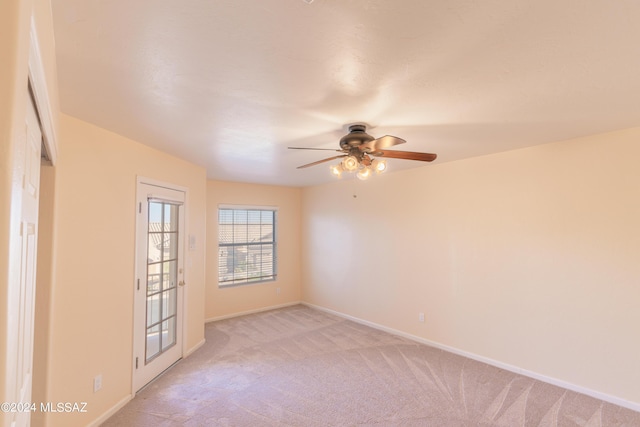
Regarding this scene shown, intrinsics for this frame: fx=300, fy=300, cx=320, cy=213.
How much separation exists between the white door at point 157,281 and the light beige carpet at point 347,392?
256mm

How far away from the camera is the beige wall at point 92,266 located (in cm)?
224

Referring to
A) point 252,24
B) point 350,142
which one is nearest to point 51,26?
point 252,24

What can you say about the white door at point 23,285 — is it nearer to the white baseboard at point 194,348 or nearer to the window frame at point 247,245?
the white baseboard at point 194,348

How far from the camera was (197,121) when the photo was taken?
2.41 m

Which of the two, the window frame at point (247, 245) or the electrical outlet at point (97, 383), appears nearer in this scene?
the electrical outlet at point (97, 383)

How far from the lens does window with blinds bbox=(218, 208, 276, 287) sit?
5.46 m

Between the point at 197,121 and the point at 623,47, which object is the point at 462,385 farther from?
the point at 197,121

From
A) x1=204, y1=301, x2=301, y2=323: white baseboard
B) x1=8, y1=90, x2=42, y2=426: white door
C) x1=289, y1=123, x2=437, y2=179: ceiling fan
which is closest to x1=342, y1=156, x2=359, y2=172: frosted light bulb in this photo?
x1=289, y1=123, x2=437, y2=179: ceiling fan

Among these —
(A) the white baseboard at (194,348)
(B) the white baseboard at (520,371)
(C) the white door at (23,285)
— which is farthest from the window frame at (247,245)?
(C) the white door at (23,285)

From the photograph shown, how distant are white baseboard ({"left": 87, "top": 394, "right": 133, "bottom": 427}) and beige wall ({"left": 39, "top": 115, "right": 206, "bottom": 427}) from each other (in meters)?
0.03

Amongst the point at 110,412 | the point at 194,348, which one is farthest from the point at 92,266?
the point at 194,348

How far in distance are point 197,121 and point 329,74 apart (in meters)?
1.26

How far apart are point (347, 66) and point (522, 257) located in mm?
2964

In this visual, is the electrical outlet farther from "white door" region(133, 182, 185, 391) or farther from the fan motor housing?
the fan motor housing
